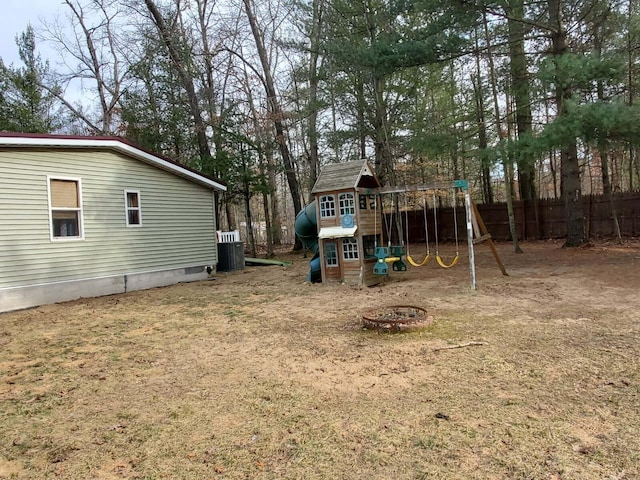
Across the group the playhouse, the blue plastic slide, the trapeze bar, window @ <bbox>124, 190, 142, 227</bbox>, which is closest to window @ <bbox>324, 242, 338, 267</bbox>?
the playhouse

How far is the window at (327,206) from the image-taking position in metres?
9.41

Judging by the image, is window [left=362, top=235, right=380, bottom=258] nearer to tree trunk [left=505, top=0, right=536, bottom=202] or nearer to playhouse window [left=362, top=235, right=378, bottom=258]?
playhouse window [left=362, top=235, right=378, bottom=258]

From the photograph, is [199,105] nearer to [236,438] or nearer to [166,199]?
[166,199]

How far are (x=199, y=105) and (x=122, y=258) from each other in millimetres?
10693

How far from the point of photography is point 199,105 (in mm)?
18344

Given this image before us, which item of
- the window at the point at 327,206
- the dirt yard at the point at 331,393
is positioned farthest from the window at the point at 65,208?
the window at the point at 327,206

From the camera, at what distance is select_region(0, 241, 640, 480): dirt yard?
7.79ft

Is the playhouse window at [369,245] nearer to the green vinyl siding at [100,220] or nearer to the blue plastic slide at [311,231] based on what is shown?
the blue plastic slide at [311,231]

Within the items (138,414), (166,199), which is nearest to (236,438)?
(138,414)

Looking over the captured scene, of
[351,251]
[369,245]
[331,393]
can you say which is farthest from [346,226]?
[331,393]

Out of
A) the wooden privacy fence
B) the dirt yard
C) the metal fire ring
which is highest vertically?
the wooden privacy fence

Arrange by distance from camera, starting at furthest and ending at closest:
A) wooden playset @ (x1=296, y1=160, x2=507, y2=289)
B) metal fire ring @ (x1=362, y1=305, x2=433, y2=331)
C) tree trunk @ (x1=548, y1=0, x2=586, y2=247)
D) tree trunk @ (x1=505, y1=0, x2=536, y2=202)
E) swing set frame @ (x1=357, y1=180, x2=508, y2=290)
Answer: tree trunk @ (x1=548, y1=0, x2=586, y2=247), tree trunk @ (x1=505, y1=0, x2=536, y2=202), wooden playset @ (x1=296, y1=160, x2=507, y2=289), swing set frame @ (x1=357, y1=180, x2=508, y2=290), metal fire ring @ (x1=362, y1=305, x2=433, y2=331)

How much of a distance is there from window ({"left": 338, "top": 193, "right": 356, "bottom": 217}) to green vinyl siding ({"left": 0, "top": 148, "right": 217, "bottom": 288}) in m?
4.83

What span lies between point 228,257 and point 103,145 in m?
5.35
